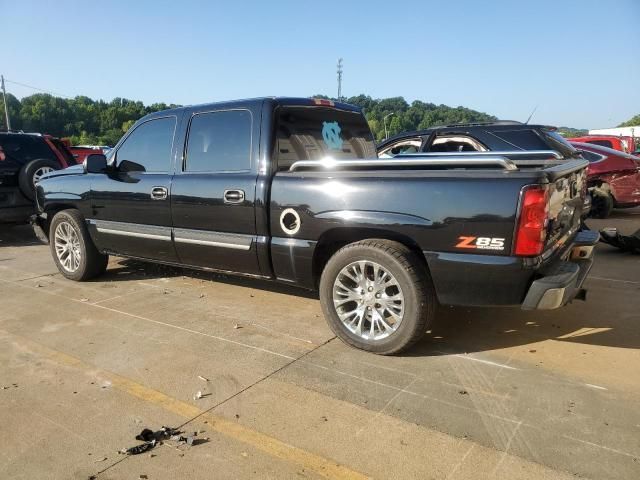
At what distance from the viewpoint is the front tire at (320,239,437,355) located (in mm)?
3459

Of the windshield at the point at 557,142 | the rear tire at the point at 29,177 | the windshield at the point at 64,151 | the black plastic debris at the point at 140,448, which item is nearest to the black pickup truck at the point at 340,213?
the black plastic debris at the point at 140,448

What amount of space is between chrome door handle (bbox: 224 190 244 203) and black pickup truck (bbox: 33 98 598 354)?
0.01 metres

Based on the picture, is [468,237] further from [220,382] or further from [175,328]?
[175,328]

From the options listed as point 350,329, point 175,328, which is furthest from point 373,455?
point 175,328

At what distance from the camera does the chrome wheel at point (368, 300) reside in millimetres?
3598

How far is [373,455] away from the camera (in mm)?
2516

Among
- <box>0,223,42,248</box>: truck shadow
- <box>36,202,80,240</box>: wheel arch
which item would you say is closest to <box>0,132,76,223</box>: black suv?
<box>0,223,42,248</box>: truck shadow

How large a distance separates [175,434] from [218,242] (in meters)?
2.02

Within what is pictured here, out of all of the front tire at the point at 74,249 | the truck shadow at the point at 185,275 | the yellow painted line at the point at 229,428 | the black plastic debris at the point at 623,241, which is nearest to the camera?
the yellow painted line at the point at 229,428

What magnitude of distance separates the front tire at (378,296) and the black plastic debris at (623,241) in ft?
14.1

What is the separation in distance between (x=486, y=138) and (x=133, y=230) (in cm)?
448

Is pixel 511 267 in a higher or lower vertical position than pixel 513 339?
higher

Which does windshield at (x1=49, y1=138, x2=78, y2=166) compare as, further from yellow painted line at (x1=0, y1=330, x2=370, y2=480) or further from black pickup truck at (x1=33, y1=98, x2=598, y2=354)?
yellow painted line at (x1=0, y1=330, x2=370, y2=480)

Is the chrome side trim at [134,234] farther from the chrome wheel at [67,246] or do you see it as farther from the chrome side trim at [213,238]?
the chrome wheel at [67,246]
